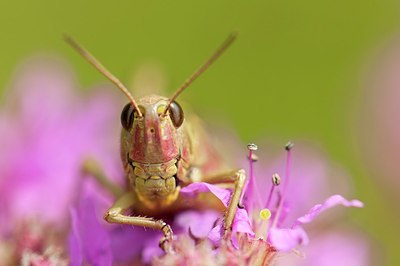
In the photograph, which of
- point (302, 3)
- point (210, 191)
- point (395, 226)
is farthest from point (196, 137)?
point (302, 3)

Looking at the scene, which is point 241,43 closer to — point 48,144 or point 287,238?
point 48,144

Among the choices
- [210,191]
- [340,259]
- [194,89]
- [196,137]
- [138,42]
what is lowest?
[340,259]

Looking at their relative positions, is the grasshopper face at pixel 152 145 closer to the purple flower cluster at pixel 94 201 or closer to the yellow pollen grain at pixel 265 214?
the purple flower cluster at pixel 94 201

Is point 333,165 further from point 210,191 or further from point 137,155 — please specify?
point 137,155

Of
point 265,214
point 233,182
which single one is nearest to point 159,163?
point 233,182

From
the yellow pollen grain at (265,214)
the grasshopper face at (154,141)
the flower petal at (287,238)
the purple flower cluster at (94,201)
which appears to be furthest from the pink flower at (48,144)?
the flower petal at (287,238)
